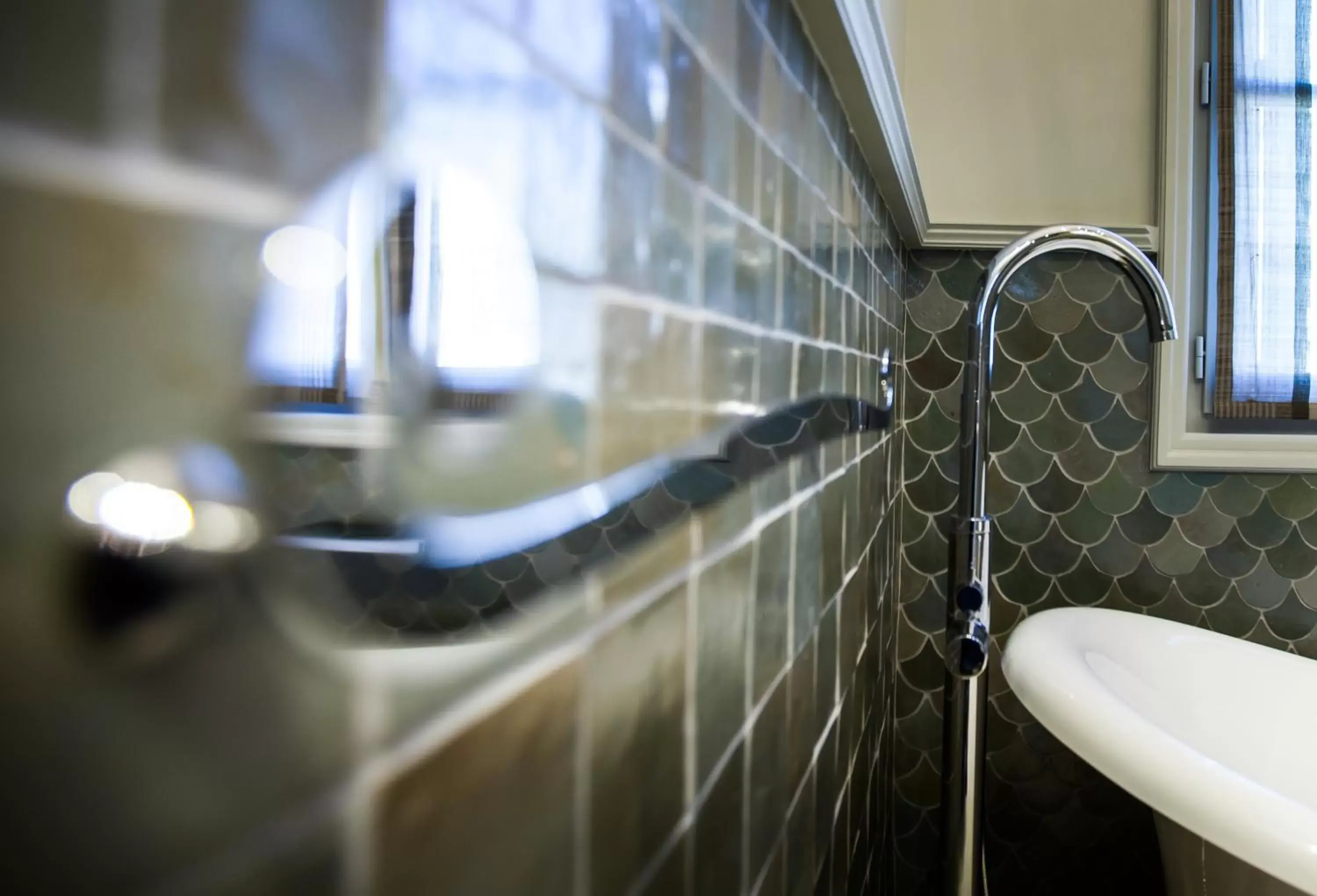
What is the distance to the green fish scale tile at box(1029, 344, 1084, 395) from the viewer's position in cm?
154

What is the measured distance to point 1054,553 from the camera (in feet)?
5.13

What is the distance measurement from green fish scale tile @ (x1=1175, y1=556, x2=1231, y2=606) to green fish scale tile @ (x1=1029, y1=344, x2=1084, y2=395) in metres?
0.38

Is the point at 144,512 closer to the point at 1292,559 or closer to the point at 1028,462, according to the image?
the point at 1028,462

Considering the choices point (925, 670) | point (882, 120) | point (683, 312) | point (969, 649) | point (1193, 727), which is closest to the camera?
point (683, 312)

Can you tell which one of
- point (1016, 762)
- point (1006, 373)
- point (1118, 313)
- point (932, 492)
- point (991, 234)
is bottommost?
point (1016, 762)

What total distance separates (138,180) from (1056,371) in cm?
162

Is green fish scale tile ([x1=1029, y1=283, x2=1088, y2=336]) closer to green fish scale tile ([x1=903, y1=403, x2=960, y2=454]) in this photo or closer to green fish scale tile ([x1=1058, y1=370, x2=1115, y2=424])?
green fish scale tile ([x1=1058, y1=370, x2=1115, y2=424])

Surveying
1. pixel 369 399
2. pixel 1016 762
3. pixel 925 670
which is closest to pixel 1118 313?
pixel 925 670

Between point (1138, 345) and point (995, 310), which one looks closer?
point (995, 310)

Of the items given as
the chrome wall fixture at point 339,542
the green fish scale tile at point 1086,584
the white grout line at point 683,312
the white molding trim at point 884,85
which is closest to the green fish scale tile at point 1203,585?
the green fish scale tile at point 1086,584

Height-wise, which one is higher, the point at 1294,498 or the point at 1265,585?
the point at 1294,498

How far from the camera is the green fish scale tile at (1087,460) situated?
1.54 m

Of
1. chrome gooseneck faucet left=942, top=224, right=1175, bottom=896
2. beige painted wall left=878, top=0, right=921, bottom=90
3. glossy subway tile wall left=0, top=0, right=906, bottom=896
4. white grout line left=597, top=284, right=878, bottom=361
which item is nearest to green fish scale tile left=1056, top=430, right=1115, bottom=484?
chrome gooseneck faucet left=942, top=224, right=1175, bottom=896

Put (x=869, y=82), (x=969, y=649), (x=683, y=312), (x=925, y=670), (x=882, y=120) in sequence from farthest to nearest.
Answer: (x=925, y=670) → (x=969, y=649) → (x=882, y=120) → (x=869, y=82) → (x=683, y=312)
